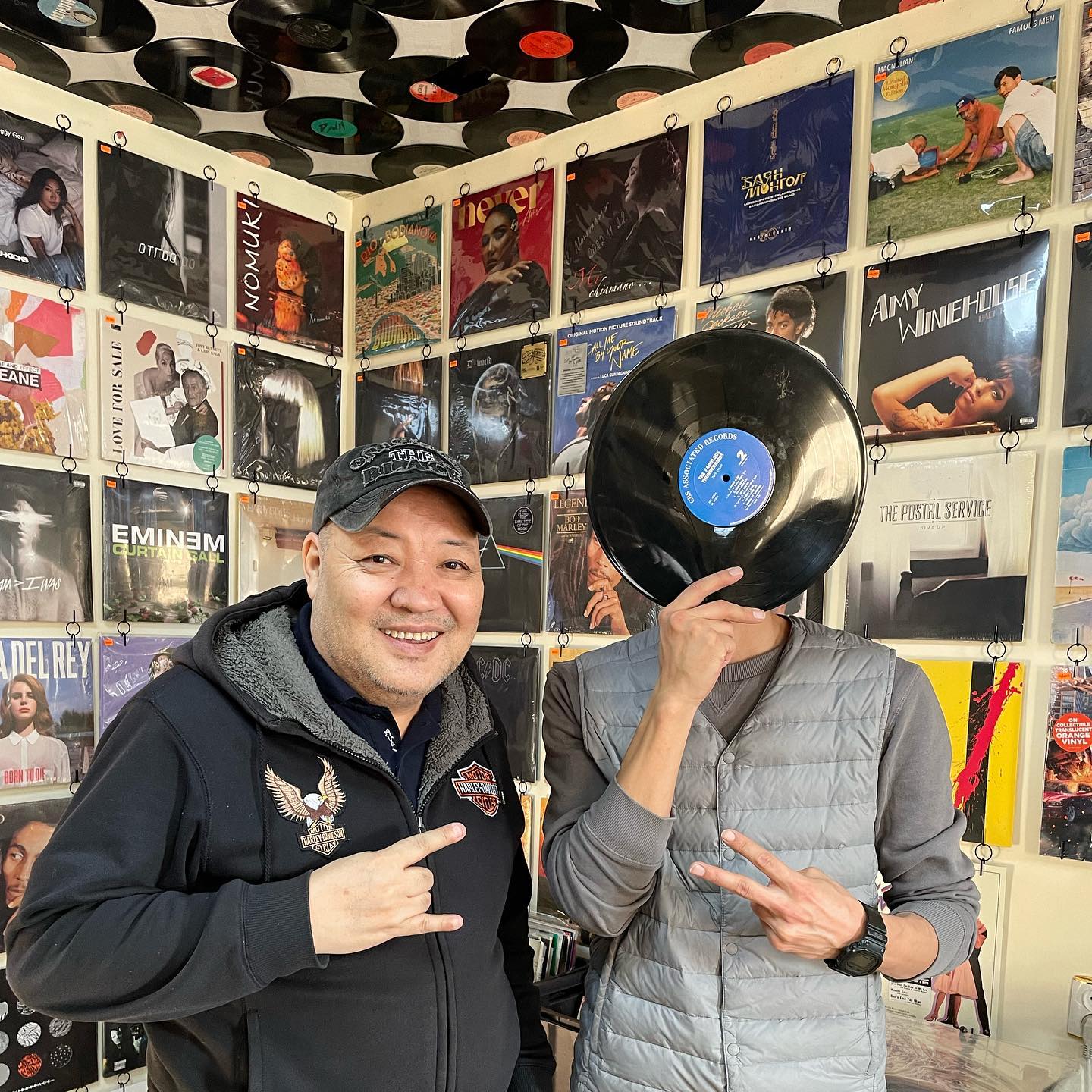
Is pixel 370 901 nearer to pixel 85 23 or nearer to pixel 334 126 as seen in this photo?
pixel 85 23

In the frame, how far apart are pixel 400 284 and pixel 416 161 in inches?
12.3

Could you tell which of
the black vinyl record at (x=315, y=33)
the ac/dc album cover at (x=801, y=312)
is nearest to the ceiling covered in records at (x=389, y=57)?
the black vinyl record at (x=315, y=33)

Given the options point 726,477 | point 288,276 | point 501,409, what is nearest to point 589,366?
point 501,409

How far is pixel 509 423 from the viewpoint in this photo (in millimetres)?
2133

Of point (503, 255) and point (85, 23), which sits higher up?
point (85, 23)

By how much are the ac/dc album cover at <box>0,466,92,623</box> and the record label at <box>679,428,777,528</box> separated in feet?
4.80

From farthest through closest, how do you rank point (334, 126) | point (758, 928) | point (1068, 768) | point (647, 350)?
point (334, 126) → point (647, 350) → point (1068, 768) → point (758, 928)

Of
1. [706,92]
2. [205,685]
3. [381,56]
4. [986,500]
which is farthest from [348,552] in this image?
[706,92]

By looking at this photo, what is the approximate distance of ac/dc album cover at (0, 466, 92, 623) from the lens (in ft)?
5.84

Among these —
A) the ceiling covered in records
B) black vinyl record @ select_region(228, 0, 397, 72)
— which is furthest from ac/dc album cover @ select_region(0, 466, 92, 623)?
black vinyl record @ select_region(228, 0, 397, 72)

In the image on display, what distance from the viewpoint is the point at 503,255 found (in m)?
2.16

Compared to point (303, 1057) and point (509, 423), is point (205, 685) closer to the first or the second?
point (303, 1057)

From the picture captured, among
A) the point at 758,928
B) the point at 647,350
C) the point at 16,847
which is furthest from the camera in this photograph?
the point at 647,350

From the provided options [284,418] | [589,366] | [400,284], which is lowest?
[284,418]
